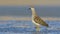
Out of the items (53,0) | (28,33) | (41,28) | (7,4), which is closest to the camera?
(28,33)

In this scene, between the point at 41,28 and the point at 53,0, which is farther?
the point at 53,0

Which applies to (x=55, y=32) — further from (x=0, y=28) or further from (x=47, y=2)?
(x=47, y=2)

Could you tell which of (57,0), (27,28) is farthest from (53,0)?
(27,28)

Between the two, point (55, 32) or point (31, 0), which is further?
point (31, 0)

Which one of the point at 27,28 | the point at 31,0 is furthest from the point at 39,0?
the point at 27,28

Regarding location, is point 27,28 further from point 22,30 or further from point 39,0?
point 39,0

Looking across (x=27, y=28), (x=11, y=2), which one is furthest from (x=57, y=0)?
(x=27, y=28)

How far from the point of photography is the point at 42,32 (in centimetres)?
899

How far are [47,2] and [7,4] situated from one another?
215cm

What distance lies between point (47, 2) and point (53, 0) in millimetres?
699

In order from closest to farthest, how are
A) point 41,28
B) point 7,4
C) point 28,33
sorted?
point 28,33 → point 41,28 → point 7,4

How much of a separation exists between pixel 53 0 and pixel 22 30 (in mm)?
10083

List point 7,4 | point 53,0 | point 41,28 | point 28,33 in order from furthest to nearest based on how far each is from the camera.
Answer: point 53,0 < point 7,4 < point 41,28 < point 28,33

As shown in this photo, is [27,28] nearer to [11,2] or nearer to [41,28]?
[41,28]
